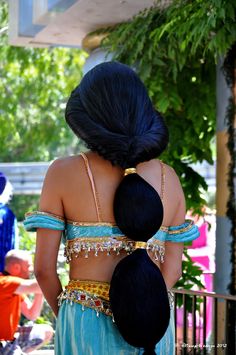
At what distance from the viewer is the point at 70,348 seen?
10.1ft

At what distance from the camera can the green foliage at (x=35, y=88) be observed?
1408 cm

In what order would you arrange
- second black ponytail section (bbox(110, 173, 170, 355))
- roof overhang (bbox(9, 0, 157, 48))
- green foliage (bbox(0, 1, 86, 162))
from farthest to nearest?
green foliage (bbox(0, 1, 86, 162)) → roof overhang (bbox(9, 0, 157, 48)) → second black ponytail section (bbox(110, 173, 170, 355))

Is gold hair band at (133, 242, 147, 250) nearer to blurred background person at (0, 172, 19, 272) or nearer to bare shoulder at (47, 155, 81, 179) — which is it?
bare shoulder at (47, 155, 81, 179)

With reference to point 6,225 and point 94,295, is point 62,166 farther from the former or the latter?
point 6,225

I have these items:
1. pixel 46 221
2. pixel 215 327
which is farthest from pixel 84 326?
pixel 215 327

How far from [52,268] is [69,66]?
1198 cm

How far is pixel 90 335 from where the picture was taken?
3027 millimetres

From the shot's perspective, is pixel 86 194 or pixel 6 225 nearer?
pixel 86 194

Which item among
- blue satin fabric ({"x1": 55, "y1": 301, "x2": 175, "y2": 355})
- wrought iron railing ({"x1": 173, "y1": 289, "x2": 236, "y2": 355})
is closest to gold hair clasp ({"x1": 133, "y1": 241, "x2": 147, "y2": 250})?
blue satin fabric ({"x1": 55, "y1": 301, "x2": 175, "y2": 355})

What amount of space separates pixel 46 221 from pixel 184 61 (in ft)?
11.3

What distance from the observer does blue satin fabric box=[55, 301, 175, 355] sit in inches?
119

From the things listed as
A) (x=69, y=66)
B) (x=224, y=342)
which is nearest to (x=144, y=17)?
(x=224, y=342)

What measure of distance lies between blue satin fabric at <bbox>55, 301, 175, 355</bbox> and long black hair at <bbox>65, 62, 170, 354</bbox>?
66mm

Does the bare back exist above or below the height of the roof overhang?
below
